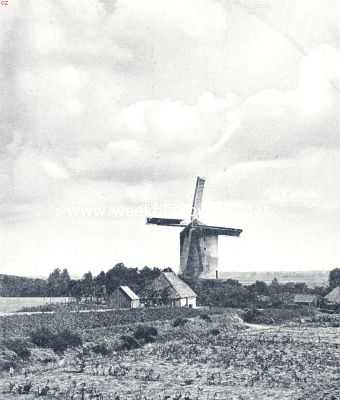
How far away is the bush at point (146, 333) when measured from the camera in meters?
34.2

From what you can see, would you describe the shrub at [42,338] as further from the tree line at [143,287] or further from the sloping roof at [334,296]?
the sloping roof at [334,296]

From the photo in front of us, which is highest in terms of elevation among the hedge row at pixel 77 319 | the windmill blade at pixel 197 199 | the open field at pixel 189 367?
the windmill blade at pixel 197 199

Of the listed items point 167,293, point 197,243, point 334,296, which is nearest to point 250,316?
point 167,293

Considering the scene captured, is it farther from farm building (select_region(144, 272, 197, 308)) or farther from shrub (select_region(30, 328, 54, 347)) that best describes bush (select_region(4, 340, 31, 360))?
farm building (select_region(144, 272, 197, 308))

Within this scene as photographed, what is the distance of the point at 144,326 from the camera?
3656cm

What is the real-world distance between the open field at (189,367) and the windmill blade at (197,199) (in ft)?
93.1

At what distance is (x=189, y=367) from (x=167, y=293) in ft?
89.4

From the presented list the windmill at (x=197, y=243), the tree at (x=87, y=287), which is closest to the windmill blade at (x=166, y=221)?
the windmill at (x=197, y=243)

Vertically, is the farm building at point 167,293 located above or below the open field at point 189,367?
above

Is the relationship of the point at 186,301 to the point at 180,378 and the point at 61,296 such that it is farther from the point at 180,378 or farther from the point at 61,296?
the point at 180,378

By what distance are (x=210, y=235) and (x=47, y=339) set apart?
3986 centimetres

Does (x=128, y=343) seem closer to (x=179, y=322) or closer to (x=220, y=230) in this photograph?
(x=179, y=322)

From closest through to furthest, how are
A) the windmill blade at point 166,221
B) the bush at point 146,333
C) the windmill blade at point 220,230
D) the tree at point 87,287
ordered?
1. the bush at point 146,333
2. the tree at point 87,287
3. the windmill blade at point 220,230
4. the windmill blade at point 166,221

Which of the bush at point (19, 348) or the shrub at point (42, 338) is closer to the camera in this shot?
the bush at point (19, 348)
